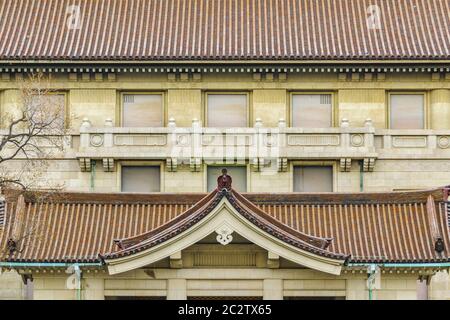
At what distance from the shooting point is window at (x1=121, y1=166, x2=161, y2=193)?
2291 inches

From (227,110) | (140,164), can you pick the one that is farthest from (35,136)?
(227,110)

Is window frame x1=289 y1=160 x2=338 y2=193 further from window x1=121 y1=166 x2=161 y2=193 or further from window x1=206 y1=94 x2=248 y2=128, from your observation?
window x1=121 y1=166 x2=161 y2=193

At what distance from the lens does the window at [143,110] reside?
196 ft

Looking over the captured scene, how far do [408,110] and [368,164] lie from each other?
3460 millimetres

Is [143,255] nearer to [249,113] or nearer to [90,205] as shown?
[90,205]

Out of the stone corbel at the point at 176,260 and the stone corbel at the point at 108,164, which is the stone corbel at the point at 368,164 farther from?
the stone corbel at the point at 176,260

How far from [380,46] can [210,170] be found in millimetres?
8245

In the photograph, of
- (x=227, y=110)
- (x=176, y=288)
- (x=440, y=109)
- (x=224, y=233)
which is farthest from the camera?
(x=227, y=110)

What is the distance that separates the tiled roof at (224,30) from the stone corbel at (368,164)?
Result: 3901mm

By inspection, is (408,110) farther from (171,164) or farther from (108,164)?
(108,164)

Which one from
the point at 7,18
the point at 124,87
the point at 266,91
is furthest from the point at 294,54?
the point at 7,18

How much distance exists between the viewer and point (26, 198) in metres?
46.8

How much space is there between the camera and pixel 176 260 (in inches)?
1704

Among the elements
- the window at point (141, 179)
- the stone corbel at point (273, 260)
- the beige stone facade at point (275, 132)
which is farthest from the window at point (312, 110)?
the stone corbel at point (273, 260)
